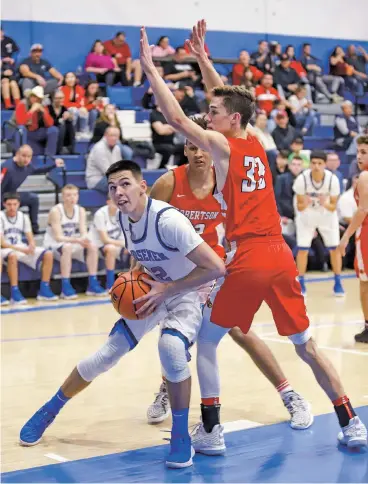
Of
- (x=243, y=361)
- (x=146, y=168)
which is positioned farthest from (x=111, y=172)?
(x=146, y=168)

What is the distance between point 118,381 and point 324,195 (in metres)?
5.40

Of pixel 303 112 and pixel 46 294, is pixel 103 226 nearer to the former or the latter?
pixel 46 294

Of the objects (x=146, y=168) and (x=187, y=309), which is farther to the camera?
(x=146, y=168)

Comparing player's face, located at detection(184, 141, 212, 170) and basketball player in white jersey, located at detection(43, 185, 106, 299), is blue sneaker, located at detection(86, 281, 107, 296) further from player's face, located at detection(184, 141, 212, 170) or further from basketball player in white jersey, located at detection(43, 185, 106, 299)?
player's face, located at detection(184, 141, 212, 170)

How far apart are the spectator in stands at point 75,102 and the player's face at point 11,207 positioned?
3421mm

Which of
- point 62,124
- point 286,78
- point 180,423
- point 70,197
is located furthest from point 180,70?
point 180,423

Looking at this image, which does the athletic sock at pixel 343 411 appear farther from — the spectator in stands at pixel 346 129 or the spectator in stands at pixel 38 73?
the spectator in stands at pixel 346 129

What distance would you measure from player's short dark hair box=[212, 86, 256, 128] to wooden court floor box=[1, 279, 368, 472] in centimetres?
190

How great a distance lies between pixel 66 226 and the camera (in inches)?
455

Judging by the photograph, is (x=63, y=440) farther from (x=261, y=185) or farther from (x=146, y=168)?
(x=146, y=168)

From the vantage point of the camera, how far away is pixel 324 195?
11422 millimetres

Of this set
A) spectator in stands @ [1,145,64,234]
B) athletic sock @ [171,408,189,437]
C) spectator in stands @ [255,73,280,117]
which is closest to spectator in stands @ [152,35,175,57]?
spectator in stands @ [255,73,280,117]

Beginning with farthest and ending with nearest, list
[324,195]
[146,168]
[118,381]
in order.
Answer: [146,168], [324,195], [118,381]

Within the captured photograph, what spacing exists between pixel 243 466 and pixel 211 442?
30cm
